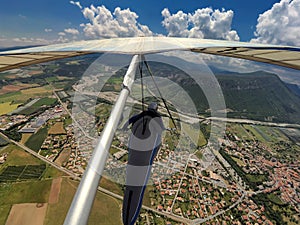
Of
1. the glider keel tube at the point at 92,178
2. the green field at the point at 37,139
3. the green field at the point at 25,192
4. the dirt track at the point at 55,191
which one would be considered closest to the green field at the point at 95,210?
the dirt track at the point at 55,191

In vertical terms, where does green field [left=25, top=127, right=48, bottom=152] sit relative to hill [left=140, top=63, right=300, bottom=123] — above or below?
above

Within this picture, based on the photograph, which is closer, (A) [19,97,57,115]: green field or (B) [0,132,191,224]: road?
(B) [0,132,191,224]: road

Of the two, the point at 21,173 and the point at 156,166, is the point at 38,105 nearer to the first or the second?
the point at 21,173

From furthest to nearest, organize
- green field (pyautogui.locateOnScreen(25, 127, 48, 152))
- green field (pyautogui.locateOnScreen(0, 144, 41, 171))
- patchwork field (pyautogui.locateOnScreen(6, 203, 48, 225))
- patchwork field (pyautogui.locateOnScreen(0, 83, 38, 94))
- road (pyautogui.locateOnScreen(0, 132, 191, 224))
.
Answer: patchwork field (pyautogui.locateOnScreen(0, 83, 38, 94)), green field (pyautogui.locateOnScreen(25, 127, 48, 152)), green field (pyautogui.locateOnScreen(0, 144, 41, 171)), road (pyautogui.locateOnScreen(0, 132, 191, 224)), patchwork field (pyautogui.locateOnScreen(6, 203, 48, 225))

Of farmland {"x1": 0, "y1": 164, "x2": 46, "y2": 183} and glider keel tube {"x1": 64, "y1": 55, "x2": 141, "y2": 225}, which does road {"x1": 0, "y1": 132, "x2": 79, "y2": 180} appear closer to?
farmland {"x1": 0, "y1": 164, "x2": 46, "y2": 183}

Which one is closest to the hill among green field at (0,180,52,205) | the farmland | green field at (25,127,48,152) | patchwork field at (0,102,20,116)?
green field at (25,127,48,152)

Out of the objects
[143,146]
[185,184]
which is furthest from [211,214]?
[143,146]

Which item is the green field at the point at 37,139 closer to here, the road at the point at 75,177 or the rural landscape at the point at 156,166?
the rural landscape at the point at 156,166
